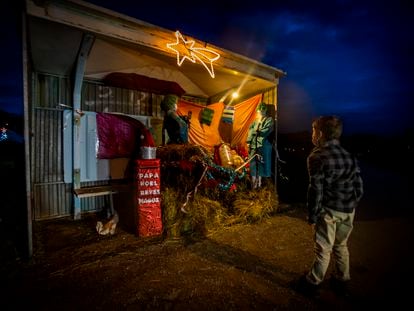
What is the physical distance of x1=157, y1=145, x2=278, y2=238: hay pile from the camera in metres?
4.84

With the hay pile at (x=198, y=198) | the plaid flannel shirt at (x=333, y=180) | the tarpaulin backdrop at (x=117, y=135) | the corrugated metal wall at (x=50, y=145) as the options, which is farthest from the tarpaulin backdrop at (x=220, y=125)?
the plaid flannel shirt at (x=333, y=180)

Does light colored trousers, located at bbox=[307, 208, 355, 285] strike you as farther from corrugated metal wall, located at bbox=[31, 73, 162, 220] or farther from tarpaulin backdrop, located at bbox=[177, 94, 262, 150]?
corrugated metal wall, located at bbox=[31, 73, 162, 220]

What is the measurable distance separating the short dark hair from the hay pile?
2.79 m

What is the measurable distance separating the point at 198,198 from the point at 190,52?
3507 millimetres

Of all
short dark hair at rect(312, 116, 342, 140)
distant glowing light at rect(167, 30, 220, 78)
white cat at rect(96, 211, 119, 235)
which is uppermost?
distant glowing light at rect(167, 30, 220, 78)

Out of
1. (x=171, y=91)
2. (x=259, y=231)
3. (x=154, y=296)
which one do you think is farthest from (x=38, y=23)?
(x=259, y=231)

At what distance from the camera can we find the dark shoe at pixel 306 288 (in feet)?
9.21

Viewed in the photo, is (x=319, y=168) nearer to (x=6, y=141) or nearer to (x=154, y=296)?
(x=154, y=296)

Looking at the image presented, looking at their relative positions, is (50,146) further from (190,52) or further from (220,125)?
(220,125)

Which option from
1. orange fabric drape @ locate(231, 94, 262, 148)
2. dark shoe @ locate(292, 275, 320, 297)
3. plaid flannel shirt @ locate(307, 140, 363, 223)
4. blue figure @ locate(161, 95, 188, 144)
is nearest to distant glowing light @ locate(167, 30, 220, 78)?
blue figure @ locate(161, 95, 188, 144)

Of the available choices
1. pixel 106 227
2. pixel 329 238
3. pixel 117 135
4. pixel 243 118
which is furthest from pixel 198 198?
pixel 243 118

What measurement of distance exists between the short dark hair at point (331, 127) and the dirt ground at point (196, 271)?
2110mm

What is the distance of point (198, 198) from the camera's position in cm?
509

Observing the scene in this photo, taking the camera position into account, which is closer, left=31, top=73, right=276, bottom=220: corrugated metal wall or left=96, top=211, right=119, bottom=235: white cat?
left=96, top=211, right=119, bottom=235: white cat
